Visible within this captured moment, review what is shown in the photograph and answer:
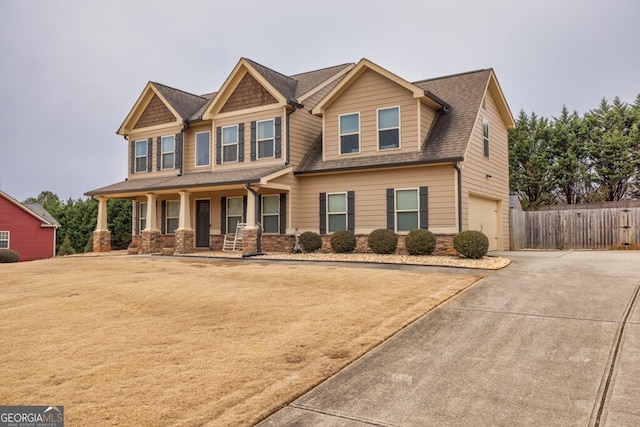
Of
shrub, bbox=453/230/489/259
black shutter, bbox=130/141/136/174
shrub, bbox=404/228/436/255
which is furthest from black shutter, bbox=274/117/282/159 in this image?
black shutter, bbox=130/141/136/174

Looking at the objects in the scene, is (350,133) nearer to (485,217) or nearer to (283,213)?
(283,213)

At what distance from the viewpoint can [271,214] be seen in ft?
59.1

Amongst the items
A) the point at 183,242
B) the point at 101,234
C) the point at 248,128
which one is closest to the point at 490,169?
the point at 248,128

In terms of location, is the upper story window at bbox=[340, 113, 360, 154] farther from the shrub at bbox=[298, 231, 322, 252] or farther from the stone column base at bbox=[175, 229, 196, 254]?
the stone column base at bbox=[175, 229, 196, 254]

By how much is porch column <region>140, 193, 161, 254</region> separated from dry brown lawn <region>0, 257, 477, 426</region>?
9035 mm

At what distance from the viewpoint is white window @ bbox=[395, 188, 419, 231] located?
15.0m

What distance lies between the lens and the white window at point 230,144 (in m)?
19.1

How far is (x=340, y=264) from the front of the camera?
12.7m

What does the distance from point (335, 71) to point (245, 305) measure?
15686 millimetres

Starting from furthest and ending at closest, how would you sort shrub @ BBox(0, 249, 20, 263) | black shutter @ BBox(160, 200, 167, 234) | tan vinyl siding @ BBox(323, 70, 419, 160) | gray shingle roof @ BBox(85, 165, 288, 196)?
shrub @ BBox(0, 249, 20, 263), black shutter @ BBox(160, 200, 167, 234), gray shingle roof @ BBox(85, 165, 288, 196), tan vinyl siding @ BBox(323, 70, 419, 160)

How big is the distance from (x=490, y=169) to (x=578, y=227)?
5857mm

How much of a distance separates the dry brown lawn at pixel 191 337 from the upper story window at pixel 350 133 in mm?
7478

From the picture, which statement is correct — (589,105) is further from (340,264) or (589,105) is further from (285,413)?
(285,413)

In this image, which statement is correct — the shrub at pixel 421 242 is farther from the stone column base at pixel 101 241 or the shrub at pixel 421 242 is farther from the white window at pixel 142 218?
the stone column base at pixel 101 241
